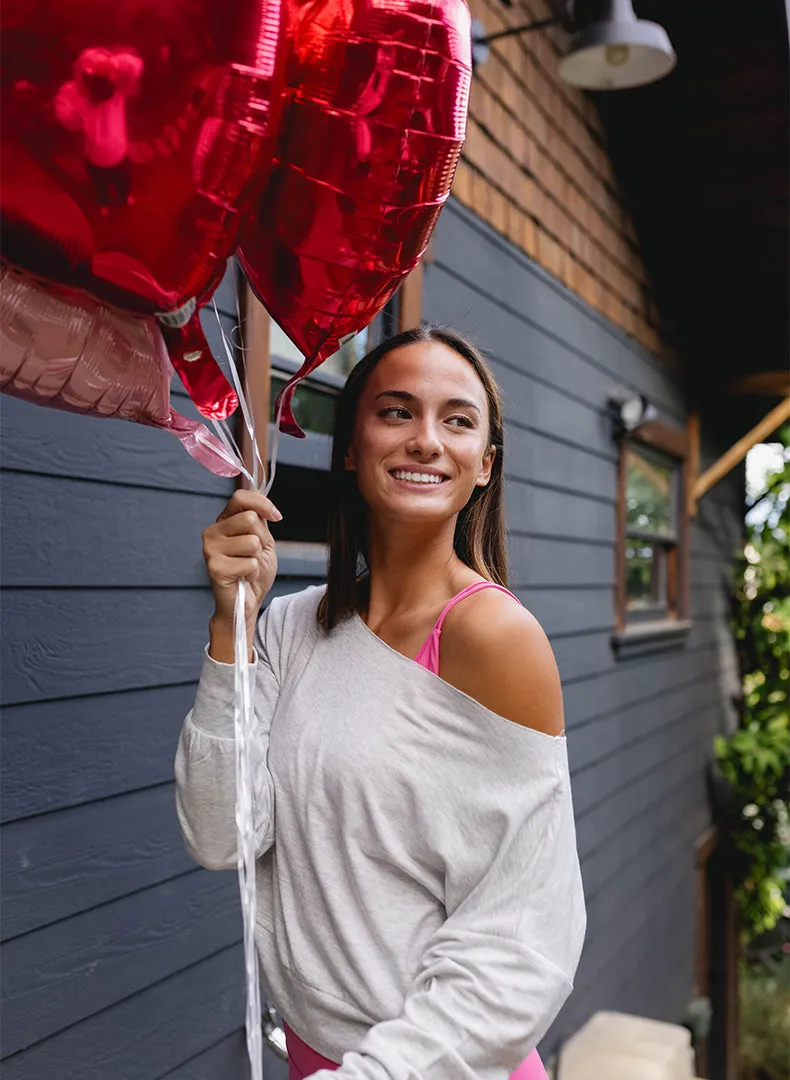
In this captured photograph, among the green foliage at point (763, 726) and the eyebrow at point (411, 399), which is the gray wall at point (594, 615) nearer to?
the green foliage at point (763, 726)

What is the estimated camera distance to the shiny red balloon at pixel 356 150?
0.82 metres

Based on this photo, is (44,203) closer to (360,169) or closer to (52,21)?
(52,21)

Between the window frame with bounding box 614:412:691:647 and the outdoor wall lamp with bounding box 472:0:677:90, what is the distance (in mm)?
1775

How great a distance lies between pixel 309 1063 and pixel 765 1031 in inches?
275

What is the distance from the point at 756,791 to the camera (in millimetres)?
6363

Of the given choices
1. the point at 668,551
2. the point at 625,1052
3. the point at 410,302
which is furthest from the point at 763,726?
the point at 410,302

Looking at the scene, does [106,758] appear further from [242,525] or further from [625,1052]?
[625,1052]

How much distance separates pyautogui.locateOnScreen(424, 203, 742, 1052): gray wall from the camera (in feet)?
10.7

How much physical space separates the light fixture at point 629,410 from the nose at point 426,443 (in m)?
3.34

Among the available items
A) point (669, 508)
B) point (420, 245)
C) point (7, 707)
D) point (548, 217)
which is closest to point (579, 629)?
point (548, 217)

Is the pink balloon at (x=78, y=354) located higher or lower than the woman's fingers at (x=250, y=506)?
higher

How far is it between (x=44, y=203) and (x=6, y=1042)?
125 centimetres

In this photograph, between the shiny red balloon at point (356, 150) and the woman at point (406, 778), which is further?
the woman at point (406, 778)

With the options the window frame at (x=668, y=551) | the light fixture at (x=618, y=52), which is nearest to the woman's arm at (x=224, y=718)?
the light fixture at (x=618, y=52)
